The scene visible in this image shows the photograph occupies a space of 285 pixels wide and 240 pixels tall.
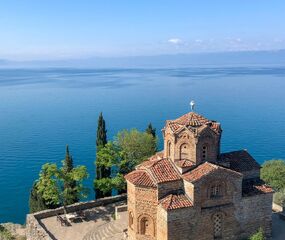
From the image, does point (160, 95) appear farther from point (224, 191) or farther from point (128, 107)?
point (224, 191)

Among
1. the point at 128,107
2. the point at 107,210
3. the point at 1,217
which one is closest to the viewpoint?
the point at 107,210

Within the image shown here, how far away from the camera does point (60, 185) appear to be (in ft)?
119

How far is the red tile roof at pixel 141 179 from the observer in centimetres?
2574

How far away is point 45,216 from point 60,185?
3661 millimetres

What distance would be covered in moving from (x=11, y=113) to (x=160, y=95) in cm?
6181

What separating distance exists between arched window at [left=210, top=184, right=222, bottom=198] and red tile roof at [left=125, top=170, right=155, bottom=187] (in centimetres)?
417

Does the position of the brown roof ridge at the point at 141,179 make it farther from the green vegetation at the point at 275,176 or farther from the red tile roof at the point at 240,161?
the green vegetation at the point at 275,176

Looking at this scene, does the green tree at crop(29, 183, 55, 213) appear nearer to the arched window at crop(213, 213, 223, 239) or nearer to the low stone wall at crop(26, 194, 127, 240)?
the low stone wall at crop(26, 194, 127, 240)

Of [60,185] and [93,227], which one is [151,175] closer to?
[93,227]

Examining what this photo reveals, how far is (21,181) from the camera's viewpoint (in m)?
59.4

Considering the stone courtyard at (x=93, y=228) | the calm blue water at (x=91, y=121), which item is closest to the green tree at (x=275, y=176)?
the stone courtyard at (x=93, y=228)

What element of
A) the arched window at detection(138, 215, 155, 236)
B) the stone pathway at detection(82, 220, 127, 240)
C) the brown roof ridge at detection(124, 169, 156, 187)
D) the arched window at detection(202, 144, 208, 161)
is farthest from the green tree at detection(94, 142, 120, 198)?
the arched window at detection(202, 144, 208, 161)

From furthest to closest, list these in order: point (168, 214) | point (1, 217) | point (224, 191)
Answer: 1. point (1, 217)
2. point (224, 191)
3. point (168, 214)

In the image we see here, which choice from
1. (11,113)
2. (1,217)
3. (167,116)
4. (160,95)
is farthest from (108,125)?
(160,95)
